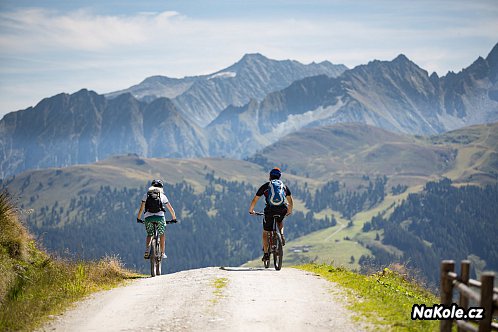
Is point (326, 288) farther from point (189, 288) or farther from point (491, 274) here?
point (491, 274)

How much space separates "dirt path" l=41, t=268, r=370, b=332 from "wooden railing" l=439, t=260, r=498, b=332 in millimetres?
2206

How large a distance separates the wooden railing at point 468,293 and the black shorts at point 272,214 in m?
11.6

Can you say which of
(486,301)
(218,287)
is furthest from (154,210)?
(486,301)

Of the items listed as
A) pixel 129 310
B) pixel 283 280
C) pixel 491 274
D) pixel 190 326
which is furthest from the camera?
pixel 283 280

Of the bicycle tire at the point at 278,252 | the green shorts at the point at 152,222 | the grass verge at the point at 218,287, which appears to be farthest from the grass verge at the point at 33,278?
the bicycle tire at the point at 278,252

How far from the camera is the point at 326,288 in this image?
1809 centimetres

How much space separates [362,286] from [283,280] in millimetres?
2853

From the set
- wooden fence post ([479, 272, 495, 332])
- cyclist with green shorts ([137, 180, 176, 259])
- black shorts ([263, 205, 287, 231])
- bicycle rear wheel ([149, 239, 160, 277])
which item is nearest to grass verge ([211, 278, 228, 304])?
black shorts ([263, 205, 287, 231])

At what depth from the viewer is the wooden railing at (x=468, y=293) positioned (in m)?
9.75

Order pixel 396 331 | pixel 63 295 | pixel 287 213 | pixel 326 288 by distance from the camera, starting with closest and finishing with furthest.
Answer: pixel 396 331 < pixel 63 295 < pixel 326 288 < pixel 287 213

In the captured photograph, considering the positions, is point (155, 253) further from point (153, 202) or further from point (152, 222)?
point (153, 202)

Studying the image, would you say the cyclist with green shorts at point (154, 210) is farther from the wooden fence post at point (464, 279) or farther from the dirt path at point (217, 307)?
the wooden fence post at point (464, 279)

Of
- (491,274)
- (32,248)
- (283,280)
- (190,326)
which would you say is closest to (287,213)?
(283,280)

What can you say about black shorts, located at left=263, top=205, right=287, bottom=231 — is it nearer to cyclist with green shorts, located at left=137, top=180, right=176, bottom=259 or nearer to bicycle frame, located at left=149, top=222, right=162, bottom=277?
cyclist with green shorts, located at left=137, top=180, right=176, bottom=259
